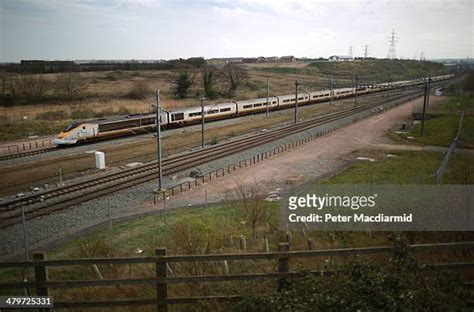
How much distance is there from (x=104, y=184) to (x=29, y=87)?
45599 millimetres

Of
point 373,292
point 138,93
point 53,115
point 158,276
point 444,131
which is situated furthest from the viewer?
point 138,93

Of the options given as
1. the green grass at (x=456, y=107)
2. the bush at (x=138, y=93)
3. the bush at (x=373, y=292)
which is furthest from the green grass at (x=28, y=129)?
the green grass at (x=456, y=107)

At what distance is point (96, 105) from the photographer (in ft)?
207

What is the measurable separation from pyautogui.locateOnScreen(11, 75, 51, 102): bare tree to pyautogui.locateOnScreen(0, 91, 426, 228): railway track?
39.8m

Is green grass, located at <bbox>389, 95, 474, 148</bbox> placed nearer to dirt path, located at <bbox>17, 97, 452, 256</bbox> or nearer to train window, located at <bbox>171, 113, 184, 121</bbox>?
dirt path, located at <bbox>17, 97, 452, 256</bbox>

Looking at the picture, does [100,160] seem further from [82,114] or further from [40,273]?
[82,114]

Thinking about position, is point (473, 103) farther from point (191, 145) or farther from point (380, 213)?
point (380, 213)

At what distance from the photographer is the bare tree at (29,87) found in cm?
6091

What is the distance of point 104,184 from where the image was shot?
82.3 ft

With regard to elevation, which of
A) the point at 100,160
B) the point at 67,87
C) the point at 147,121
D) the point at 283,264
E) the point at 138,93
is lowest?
the point at 100,160

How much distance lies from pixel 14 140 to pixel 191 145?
18.5 meters

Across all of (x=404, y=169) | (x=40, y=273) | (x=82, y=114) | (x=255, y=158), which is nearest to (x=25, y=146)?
(x=82, y=114)

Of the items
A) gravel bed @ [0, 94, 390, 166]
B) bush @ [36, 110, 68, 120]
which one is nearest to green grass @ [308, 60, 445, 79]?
gravel bed @ [0, 94, 390, 166]

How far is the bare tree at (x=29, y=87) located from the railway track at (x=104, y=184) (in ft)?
131
